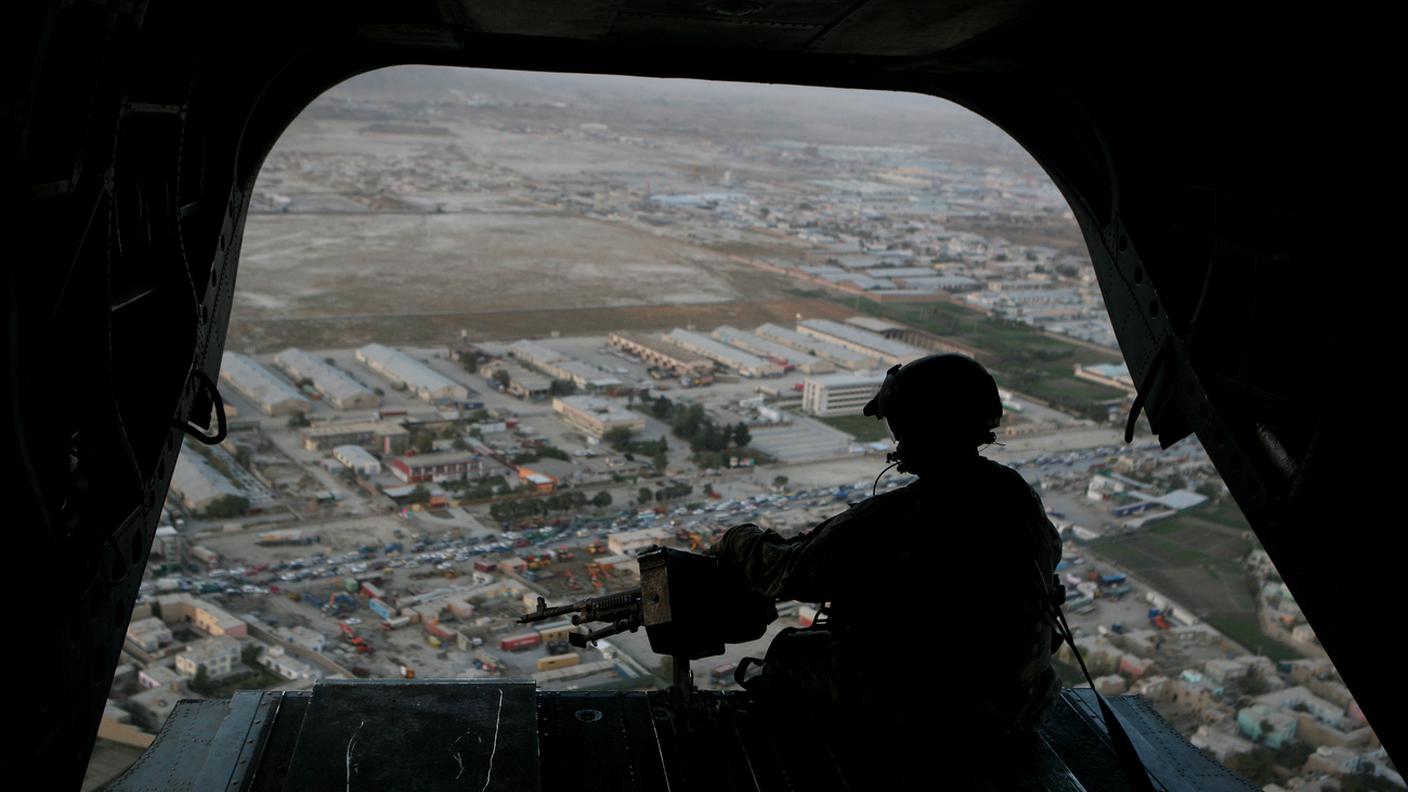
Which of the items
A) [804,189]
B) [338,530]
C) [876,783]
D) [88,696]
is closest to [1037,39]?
[876,783]

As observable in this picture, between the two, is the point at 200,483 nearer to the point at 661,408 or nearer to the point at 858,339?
the point at 661,408

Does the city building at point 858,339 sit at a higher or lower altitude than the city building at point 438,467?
higher

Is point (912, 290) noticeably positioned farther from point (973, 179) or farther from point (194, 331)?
point (194, 331)

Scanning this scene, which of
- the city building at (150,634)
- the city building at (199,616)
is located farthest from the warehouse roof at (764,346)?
the city building at (150,634)

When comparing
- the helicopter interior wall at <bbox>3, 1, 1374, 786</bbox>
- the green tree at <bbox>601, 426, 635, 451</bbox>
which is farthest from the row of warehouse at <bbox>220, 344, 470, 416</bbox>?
the helicopter interior wall at <bbox>3, 1, 1374, 786</bbox>

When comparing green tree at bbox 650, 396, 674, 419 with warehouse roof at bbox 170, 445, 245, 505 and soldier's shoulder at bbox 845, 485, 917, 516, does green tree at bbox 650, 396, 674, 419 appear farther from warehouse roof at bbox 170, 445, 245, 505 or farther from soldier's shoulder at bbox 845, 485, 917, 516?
soldier's shoulder at bbox 845, 485, 917, 516

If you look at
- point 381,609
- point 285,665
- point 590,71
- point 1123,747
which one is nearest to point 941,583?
point 1123,747

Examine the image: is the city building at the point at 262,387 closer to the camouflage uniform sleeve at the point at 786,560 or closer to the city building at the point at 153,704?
the city building at the point at 153,704
